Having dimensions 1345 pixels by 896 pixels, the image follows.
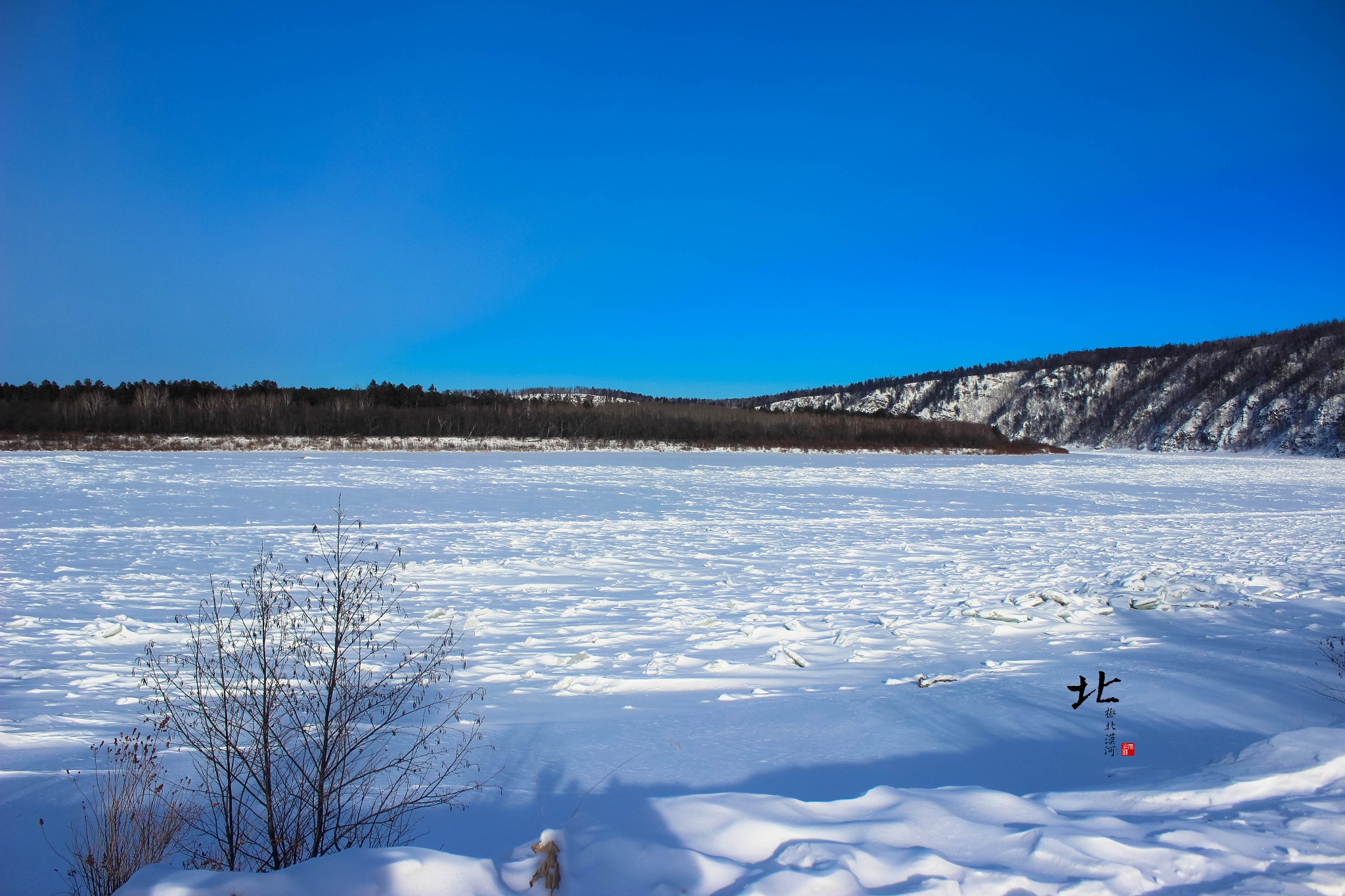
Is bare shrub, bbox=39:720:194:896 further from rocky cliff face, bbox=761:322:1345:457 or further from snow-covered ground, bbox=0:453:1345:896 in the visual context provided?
→ rocky cliff face, bbox=761:322:1345:457

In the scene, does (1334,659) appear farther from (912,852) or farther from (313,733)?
(313,733)

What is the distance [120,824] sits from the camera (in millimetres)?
3227

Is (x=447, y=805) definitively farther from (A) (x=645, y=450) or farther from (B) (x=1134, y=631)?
(A) (x=645, y=450)

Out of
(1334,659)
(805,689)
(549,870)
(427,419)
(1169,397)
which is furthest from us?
(1169,397)

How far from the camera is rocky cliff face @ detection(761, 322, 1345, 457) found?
76500 millimetres

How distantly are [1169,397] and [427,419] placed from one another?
319 feet

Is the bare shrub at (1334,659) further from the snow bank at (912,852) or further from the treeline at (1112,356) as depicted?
the treeline at (1112,356)

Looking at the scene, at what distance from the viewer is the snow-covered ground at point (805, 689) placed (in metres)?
2.66

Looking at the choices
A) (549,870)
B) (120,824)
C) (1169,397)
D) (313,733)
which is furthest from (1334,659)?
(1169,397)

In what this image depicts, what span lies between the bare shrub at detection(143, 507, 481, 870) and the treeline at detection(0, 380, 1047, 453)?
43532 mm

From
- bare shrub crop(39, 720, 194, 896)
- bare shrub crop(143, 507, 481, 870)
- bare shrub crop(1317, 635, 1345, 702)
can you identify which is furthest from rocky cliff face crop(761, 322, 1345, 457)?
bare shrub crop(39, 720, 194, 896)

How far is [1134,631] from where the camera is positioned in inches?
300

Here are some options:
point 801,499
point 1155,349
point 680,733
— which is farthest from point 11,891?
Answer: point 1155,349

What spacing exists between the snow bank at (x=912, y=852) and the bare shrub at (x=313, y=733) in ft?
3.23
